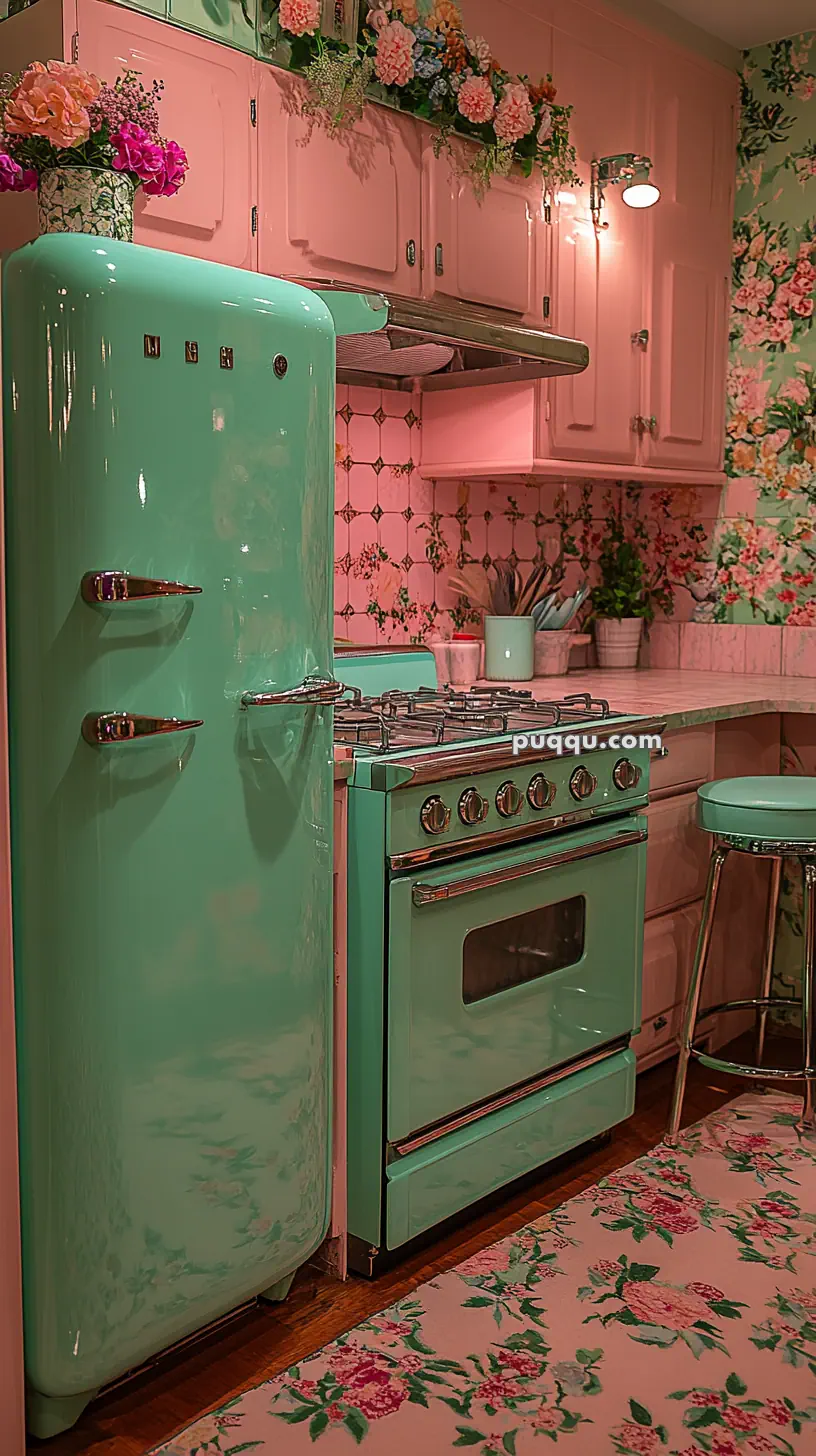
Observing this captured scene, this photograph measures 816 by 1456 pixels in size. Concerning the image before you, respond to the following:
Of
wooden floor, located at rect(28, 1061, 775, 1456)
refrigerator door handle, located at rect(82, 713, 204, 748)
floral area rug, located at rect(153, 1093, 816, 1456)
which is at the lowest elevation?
floral area rug, located at rect(153, 1093, 816, 1456)

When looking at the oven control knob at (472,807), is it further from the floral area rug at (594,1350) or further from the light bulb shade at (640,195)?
the light bulb shade at (640,195)

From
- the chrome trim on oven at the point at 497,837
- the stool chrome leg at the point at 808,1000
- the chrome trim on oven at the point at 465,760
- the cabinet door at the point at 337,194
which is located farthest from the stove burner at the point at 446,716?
the cabinet door at the point at 337,194

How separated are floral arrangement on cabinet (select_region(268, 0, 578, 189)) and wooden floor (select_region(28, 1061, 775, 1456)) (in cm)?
217

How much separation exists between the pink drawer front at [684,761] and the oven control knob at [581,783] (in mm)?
280

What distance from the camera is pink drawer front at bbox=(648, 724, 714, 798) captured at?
2.93m

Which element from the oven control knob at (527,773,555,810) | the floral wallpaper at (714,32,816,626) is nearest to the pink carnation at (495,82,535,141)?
the floral wallpaper at (714,32,816,626)

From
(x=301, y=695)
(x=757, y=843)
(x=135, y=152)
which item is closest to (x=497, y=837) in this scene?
(x=301, y=695)

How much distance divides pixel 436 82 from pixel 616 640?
1698 mm

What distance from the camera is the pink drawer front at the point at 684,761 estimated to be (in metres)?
2.93

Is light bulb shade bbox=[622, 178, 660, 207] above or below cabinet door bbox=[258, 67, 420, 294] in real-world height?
above

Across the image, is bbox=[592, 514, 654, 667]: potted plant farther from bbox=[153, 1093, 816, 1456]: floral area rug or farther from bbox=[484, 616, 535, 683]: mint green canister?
bbox=[153, 1093, 816, 1456]: floral area rug

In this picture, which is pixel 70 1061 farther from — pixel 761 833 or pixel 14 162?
pixel 761 833

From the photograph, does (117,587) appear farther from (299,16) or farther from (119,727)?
(299,16)

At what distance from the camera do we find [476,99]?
2.76 m
